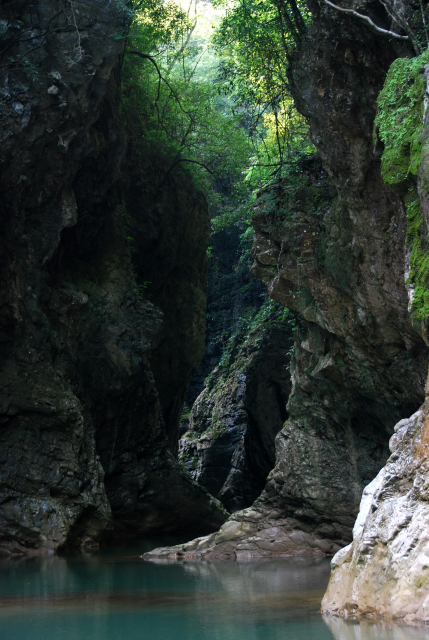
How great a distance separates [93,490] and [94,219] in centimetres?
704

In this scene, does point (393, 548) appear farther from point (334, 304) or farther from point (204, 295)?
point (204, 295)

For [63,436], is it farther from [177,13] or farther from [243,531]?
[177,13]

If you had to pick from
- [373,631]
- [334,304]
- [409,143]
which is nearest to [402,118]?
[409,143]

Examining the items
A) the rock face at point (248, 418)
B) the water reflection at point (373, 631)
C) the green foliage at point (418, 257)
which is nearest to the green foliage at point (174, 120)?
the rock face at point (248, 418)

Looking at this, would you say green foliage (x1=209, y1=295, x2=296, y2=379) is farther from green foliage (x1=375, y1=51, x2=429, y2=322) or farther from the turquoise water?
green foliage (x1=375, y1=51, x2=429, y2=322)

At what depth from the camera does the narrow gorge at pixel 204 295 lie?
7.21 m

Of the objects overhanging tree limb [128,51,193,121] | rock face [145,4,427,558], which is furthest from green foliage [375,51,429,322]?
overhanging tree limb [128,51,193,121]

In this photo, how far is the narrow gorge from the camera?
7.21 metres

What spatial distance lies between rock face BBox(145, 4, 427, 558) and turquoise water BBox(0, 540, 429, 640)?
2.00m

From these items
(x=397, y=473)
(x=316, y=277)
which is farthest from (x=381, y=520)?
(x=316, y=277)

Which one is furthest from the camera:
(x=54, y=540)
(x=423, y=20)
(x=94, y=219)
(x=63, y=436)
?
(x=94, y=219)

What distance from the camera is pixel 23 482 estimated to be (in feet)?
43.1

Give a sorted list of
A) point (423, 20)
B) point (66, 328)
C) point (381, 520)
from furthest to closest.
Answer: point (66, 328) → point (423, 20) → point (381, 520)

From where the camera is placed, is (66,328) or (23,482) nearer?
(23,482)
